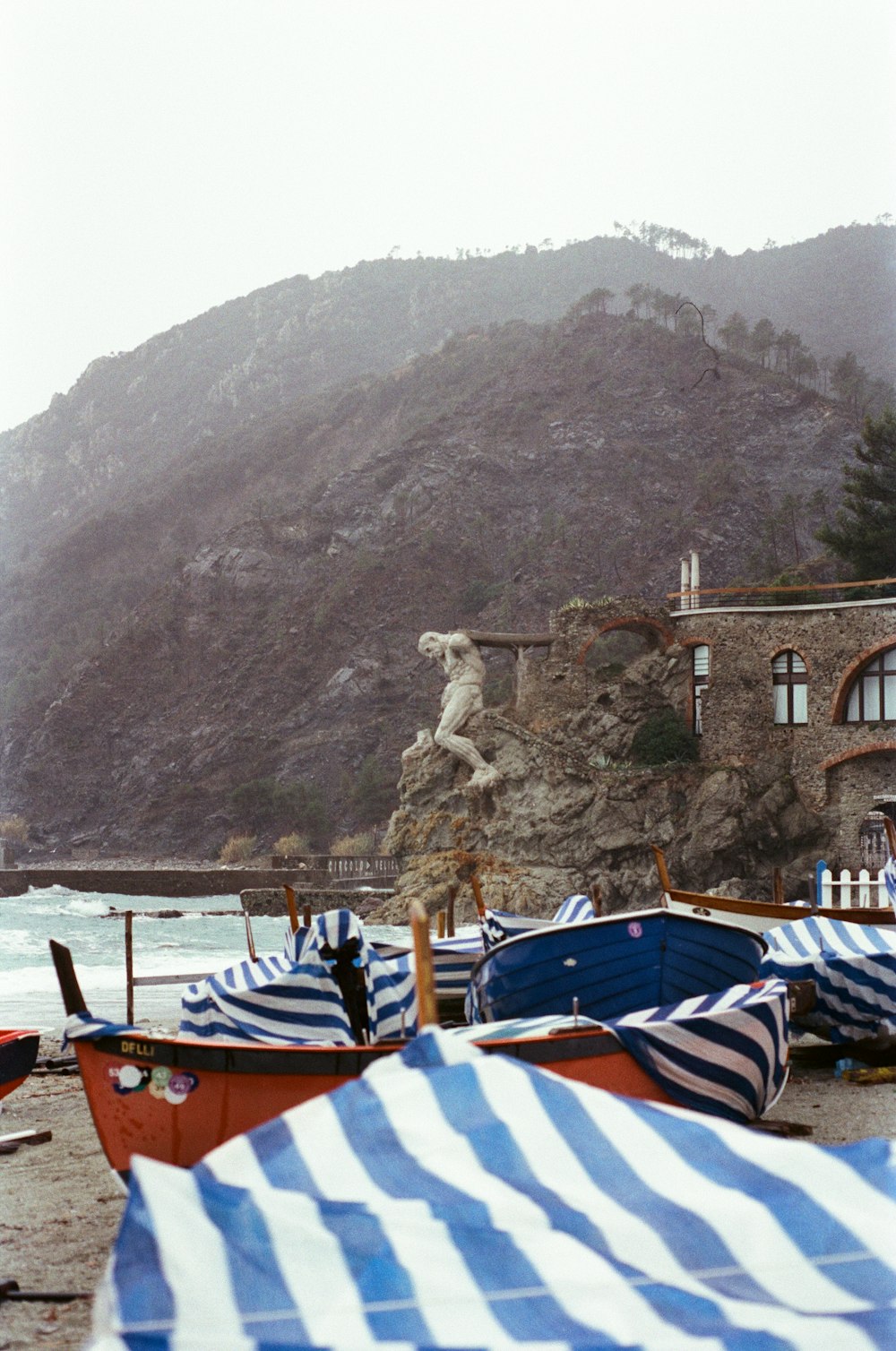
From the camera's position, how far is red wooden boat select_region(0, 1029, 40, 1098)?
5465mm

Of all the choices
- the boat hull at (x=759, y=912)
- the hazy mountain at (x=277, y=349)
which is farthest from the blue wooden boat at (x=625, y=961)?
the hazy mountain at (x=277, y=349)

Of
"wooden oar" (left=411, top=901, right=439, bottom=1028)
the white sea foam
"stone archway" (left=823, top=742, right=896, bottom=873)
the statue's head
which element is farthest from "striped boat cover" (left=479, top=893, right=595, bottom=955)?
the white sea foam

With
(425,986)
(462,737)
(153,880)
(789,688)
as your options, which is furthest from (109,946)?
(425,986)

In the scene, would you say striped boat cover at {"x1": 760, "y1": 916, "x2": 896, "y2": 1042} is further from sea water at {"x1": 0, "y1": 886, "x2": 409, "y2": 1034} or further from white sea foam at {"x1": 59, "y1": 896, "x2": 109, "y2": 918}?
white sea foam at {"x1": 59, "y1": 896, "x2": 109, "y2": 918}

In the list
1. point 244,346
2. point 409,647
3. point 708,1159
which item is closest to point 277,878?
point 409,647

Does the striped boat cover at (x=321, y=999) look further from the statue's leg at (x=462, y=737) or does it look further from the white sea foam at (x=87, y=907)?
the white sea foam at (x=87, y=907)

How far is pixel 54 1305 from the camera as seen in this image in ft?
9.45

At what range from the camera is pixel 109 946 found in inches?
989

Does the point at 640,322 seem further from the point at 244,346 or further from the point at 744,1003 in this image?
the point at 744,1003

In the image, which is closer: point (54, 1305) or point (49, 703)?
point (54, 1305)

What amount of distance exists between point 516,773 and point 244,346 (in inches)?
2530

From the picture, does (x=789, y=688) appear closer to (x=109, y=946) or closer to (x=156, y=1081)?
(x=109, y=946)

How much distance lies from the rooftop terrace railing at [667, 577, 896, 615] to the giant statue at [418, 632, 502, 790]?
13.9 ft

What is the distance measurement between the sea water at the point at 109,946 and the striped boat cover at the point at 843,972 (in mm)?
5798
